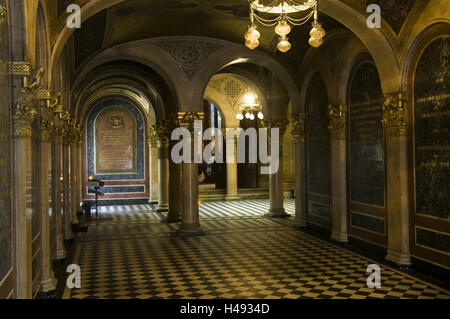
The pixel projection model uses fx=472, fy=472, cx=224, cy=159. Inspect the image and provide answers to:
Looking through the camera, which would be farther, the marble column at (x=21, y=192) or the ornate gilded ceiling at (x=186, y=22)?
the ornate gilded ceiling at (x=186, y=22)

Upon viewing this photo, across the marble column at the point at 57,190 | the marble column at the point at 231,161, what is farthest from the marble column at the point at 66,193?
the marble column at the point at 231,161

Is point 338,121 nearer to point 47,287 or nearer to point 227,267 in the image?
point 227,267

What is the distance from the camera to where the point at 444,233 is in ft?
23.0

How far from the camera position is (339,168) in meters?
10.2

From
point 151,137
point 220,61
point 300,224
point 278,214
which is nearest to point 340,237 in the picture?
point 300,224

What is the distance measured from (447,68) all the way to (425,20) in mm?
899

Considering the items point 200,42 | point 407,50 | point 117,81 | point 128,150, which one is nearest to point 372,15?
point 407,50

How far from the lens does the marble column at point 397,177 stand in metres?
7.99

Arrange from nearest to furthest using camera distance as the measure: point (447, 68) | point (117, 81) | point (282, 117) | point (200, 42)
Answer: point (447, 68) < point (200, 42) < point (282, 117) < point (117, 81)

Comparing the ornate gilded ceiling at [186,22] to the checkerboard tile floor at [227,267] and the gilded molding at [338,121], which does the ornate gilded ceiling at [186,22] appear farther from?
the checkerboard tile floor at [227,267]

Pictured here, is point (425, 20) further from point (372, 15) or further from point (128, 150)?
point (128, 150)

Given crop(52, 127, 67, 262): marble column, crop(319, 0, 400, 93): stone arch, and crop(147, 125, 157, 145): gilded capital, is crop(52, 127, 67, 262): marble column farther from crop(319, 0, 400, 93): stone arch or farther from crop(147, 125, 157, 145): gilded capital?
crop(147, 125, 157, 145): gilded capital

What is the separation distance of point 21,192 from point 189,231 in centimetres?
711

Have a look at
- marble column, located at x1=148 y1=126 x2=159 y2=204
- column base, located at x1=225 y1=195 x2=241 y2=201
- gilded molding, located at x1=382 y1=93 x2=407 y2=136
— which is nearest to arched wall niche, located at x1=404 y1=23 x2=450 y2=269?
gilded molding, located at x1=382 y1=93 x2=407 y2=136
